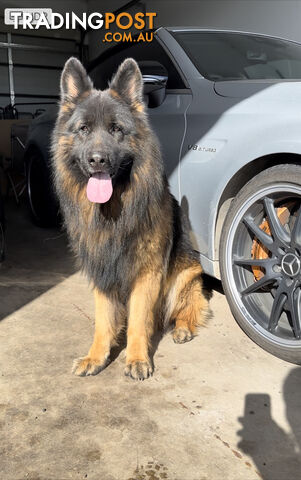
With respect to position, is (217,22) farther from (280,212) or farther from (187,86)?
(280,212)

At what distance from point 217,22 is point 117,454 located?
31.7 ft

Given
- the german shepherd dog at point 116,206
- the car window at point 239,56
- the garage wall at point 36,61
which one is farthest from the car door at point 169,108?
the garage wall at point 36,61

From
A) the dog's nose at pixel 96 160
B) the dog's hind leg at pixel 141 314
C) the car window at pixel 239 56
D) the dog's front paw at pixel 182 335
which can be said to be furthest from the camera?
the car window at pixel 239 56

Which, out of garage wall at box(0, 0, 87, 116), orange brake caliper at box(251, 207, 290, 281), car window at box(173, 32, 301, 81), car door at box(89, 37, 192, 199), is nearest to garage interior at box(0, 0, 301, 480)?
orange brake caliper at box(251, 207, 290, 281)

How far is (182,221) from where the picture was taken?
120 inches

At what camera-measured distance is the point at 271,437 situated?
1.97 m

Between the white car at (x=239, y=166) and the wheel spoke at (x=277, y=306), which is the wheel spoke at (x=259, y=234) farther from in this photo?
the wheel spoke at (x=277, y=306)

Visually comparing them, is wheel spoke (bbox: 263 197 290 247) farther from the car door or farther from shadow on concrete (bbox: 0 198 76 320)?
shadow on concrete (bbox: 0 198 76 320)

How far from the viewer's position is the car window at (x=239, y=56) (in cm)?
332

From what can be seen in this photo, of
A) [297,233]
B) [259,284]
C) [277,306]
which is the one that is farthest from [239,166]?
[277,306]

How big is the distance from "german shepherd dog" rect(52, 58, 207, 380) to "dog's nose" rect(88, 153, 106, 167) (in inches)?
2.8

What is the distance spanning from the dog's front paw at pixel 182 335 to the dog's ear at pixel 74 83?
1652 millimetres

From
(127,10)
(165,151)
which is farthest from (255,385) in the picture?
(127,10)

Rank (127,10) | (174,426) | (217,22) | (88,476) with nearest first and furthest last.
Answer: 1. (88,476)
2. (174,426)
3. (217,22)
4. (127,10)
